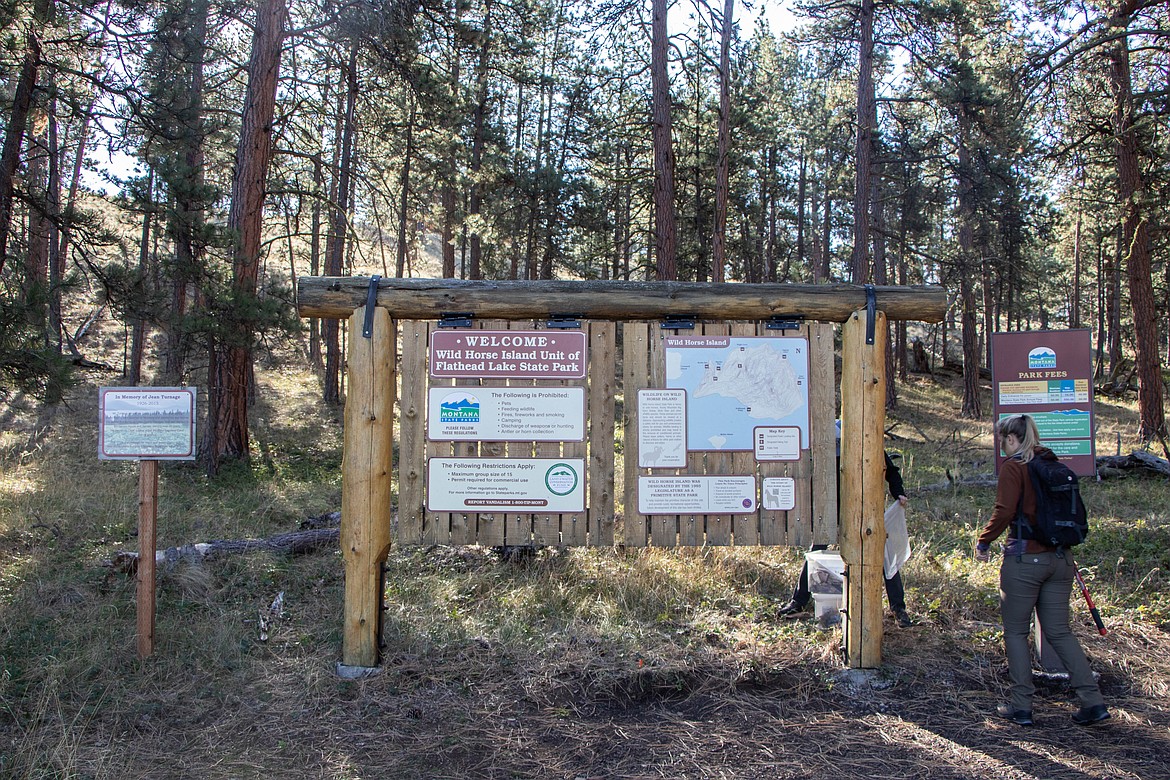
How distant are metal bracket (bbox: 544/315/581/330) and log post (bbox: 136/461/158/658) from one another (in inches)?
109

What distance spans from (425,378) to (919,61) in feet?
50.2

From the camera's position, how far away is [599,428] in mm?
5297

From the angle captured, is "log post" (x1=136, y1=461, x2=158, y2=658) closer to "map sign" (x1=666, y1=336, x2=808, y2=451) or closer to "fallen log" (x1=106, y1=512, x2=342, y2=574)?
"fallen log" (x1=106, y1=512, x2=342, y2=574)

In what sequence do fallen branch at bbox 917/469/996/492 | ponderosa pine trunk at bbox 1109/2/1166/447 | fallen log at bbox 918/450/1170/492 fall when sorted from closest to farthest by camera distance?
fallen branch at bbox 917/469/996/492, fallen log at bbox 918/450/1170/492, ponderosa pine trunk at bbox 1109/2/1166/447

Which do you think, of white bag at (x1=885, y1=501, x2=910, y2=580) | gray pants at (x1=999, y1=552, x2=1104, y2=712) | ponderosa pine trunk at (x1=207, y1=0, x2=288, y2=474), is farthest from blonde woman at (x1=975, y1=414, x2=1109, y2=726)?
ponderosa pine trunk at (x1=207, y1=0, x2=288, y2=474)

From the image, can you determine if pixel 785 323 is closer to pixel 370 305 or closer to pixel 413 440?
pixel 413 440

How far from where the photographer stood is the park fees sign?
517 centimetres

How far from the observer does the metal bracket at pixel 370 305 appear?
5.06m

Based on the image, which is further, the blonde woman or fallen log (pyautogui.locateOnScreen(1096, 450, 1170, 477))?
fallen log (pyautogui.locateOnScreen(1096, 450, 1170, 477))

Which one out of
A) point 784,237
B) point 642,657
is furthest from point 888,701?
point 784,237

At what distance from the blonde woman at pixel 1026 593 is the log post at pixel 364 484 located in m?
3.79

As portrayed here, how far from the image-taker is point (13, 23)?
26.8 feet

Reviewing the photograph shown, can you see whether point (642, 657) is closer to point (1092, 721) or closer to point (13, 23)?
point (1092, 721)

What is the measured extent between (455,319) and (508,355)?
1.39 ft
